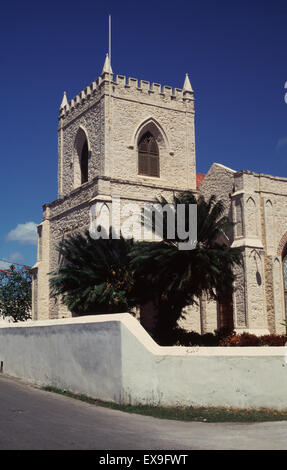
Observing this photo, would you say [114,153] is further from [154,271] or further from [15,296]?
[15,296]

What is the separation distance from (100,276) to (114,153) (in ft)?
28.6

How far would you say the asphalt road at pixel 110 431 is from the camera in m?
7.92

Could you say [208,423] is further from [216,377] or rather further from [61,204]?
[61,204]

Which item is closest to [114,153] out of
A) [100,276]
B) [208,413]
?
[100,276]

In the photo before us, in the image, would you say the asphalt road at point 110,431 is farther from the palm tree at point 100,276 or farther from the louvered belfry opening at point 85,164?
the louvered belfry opening at point 85,164

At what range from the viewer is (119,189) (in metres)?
25.5

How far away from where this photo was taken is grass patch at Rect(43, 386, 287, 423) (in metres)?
10.7

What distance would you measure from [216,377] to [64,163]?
849 inches

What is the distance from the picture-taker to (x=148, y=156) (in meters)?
28.3

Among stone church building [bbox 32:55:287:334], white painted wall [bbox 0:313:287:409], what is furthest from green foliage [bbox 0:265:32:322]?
white painted wall [bbox 0:313:287:409]

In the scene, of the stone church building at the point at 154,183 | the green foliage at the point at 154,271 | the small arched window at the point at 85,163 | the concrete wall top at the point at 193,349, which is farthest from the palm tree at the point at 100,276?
the small arched window at the point at 85,163

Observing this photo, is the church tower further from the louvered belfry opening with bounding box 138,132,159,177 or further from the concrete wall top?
the concrete wall top

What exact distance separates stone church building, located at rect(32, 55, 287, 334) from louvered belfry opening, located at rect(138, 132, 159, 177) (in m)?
0.06
